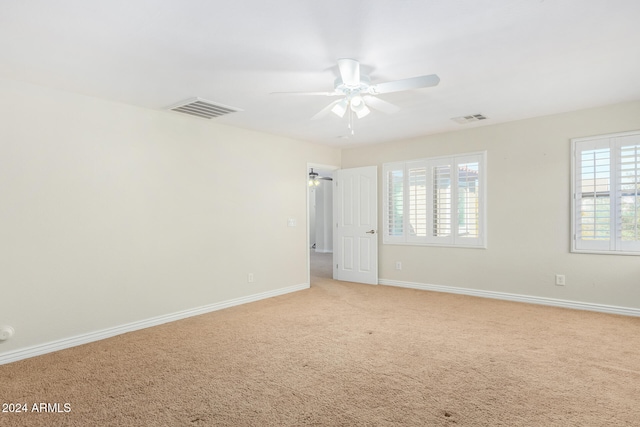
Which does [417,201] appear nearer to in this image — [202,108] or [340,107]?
[340,107]

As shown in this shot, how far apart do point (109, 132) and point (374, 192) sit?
3973 millimetres

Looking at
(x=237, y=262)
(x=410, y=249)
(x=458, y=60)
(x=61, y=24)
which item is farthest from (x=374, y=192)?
(x=61, y=24)

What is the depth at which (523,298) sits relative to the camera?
489 cm

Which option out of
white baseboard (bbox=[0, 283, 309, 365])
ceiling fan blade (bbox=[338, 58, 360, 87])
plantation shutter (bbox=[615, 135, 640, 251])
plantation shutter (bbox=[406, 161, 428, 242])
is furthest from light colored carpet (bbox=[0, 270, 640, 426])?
ceiling fan blade (bbox=[338, 58, 360, 87])

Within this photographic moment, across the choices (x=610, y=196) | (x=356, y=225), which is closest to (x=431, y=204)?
(x=356, y=225)

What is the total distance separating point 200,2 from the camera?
2119mm

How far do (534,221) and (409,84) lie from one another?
312cm

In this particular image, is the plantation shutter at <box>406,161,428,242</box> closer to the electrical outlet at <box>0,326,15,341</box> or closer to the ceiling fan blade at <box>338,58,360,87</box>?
the ceiling fan blade at <box>338,58,360,87</box>

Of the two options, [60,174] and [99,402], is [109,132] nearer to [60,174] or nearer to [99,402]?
[60,174]

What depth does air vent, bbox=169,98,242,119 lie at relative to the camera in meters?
3.91

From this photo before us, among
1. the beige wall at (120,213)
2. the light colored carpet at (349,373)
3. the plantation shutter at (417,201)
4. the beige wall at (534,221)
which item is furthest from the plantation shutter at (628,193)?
the beige wall at (120,213)

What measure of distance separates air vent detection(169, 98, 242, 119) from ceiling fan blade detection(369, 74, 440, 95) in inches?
72.3

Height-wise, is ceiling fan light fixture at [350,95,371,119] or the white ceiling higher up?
the white ceiling

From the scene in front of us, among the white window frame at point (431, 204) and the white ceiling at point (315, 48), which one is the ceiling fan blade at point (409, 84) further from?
the white window frame at point (431, 204)
